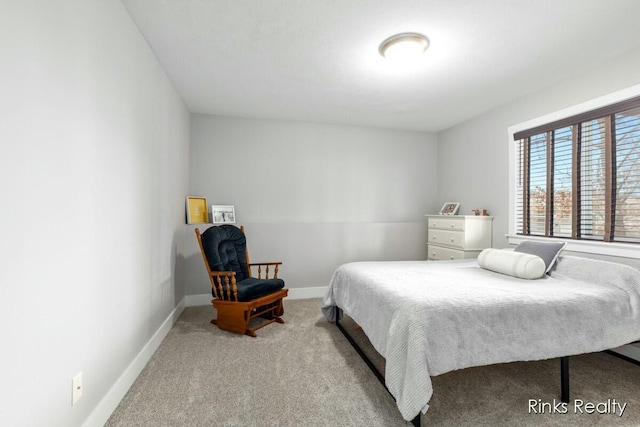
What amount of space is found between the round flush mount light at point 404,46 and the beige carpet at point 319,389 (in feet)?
8.05

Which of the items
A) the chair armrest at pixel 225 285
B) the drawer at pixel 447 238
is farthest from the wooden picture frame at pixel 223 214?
the drawer at pixel 447 238

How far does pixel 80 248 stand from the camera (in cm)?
150

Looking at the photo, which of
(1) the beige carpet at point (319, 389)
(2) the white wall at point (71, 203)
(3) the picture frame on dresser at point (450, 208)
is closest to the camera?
(2) the white wall at point (71, 203)

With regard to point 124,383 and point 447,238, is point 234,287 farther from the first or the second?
point 447,238

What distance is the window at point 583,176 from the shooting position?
8.36 feet

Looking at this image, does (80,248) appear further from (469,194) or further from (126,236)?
(469,194)

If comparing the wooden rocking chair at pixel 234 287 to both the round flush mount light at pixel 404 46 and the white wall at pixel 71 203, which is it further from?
the round flush mount light at pixel 404 46

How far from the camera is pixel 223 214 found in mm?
4109

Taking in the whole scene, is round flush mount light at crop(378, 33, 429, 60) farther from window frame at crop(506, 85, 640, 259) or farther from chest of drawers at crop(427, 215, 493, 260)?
chest of drawers at crop(427, 215, 493, 260)

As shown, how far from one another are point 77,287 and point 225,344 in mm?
1561

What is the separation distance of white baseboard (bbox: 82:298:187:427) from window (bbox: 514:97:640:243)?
Result: 13.0 feet

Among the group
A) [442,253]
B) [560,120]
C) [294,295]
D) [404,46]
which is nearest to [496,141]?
[560,120]

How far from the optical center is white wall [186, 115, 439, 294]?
165 inches

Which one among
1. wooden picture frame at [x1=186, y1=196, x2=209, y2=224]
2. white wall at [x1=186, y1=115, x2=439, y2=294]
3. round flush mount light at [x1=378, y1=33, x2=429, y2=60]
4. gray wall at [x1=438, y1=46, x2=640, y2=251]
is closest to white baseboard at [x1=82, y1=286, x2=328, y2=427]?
white wall at [x1=186, y1=115, x2=439, y2=294]
